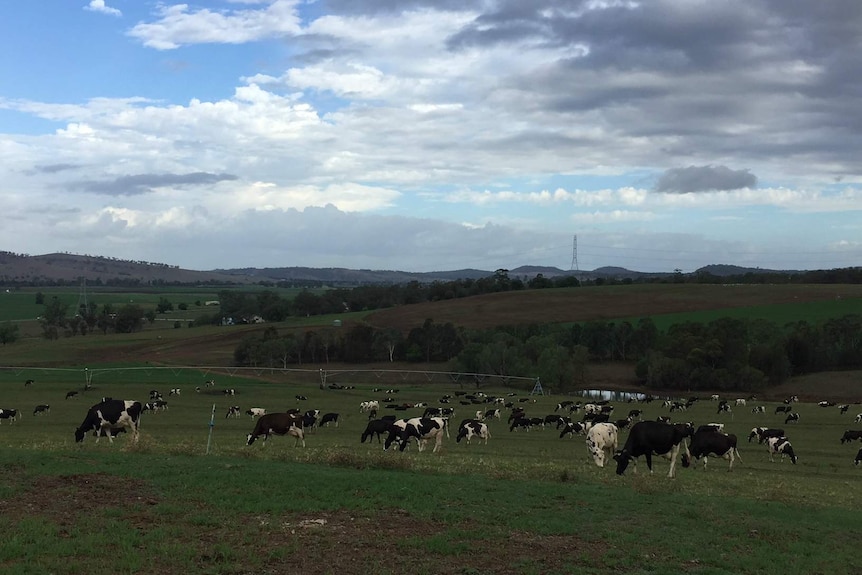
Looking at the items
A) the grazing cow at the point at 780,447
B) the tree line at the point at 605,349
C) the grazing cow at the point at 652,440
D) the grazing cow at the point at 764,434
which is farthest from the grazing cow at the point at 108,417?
the tree line at the point at 605,349

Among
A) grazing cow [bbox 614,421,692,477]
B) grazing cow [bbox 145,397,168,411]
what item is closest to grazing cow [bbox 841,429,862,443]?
grazing cow [bbox 614,421,692,477]

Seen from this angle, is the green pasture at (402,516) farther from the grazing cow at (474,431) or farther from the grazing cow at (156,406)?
the grazing cow at (156,406)

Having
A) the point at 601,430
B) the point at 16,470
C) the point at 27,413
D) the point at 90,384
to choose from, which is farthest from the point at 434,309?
the point at 16,470

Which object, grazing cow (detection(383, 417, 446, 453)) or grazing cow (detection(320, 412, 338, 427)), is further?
grazing cow (detection(320, 412, 338, 427))

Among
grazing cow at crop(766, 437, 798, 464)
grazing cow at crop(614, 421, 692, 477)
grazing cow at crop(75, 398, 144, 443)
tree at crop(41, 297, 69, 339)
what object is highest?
grazing cow at crop(614, 421, 692, 477)

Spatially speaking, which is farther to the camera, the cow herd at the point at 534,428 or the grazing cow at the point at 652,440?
the cow herd at the point at 534,428

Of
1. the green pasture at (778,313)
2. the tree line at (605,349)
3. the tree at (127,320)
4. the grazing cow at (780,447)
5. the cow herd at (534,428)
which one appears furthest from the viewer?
the tree at (127,320)

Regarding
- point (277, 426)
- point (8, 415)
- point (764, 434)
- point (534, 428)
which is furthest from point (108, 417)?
point (764, 434)

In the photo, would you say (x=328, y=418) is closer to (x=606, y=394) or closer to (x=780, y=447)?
(x=780, y=447)

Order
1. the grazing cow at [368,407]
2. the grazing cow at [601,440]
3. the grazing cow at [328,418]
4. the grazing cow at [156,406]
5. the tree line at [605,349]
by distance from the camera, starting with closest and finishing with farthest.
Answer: the grazing cow at [601,440] → the grazing cow at [328,418] → the grazing cow at [156,406] → the grazing cow at [368,407] → the tree line at [605,349]

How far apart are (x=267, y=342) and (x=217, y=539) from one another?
10133 centimetres

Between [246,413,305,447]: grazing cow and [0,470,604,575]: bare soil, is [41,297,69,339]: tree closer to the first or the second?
[246,413,305,447]: grazing cow

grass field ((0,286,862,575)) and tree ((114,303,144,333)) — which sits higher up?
grass field ((0,286,862,575))

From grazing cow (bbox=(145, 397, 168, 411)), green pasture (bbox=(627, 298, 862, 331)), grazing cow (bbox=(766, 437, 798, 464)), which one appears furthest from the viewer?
green pasture (bbox=(627, 298, 862, 331))
